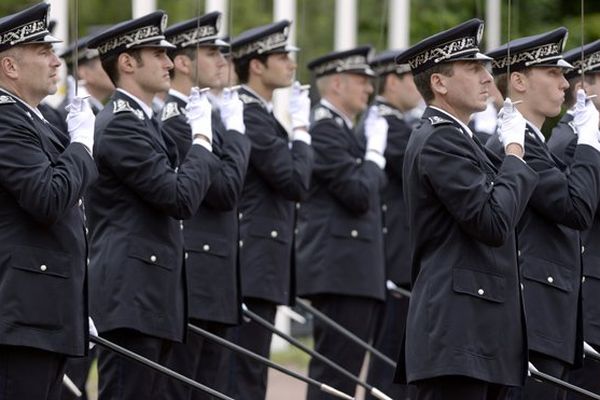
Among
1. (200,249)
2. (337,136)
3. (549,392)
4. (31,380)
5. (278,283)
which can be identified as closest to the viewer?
(31,380)

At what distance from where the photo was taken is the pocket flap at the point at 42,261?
20.3 feet

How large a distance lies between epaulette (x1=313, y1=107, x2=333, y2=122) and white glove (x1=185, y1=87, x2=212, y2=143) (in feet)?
8.04

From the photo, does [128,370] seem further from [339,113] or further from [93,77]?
[339,113]

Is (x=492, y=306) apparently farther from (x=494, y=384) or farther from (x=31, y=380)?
(x=31, y=380)

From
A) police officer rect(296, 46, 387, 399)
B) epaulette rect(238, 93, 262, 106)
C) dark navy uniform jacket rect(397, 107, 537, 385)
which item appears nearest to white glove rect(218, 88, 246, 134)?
epaulette rect(238, 93, 262, 106)

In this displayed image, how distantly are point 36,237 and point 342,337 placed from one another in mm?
3492

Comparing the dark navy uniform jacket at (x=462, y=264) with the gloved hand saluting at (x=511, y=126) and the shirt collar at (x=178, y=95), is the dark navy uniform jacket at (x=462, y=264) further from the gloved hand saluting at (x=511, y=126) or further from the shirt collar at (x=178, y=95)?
the shirt collar at (x=178, y=95)

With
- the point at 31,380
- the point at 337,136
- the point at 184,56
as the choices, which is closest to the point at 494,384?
the point at 31,380

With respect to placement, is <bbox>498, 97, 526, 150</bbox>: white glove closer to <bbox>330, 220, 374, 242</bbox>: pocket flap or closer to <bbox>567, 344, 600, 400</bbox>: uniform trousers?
<bbox>567, 344, 600, 400</bbox>: uniform trousers

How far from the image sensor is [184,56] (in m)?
8.16

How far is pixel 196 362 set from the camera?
788cm

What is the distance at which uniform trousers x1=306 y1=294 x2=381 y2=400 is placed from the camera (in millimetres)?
9430

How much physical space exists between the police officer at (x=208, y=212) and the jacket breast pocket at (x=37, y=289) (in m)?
1.43

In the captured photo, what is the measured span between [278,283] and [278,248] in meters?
0.18
